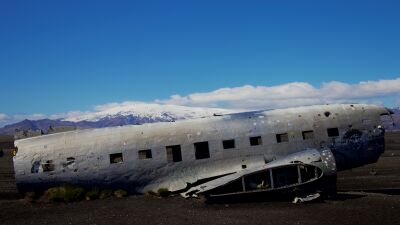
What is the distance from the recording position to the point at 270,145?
2266cm

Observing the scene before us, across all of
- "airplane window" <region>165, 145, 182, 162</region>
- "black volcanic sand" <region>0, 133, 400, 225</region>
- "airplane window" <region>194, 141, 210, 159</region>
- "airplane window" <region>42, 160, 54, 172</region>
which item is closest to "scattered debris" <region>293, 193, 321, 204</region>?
"black volcanic sand" <region>0, 133, 400, 225</region>

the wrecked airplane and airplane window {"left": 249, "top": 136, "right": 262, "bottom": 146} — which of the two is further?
airplane window {"left": 249, "top": 136, "right": 262, "bottom": 146}

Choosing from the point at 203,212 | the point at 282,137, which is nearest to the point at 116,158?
the point at 203,212

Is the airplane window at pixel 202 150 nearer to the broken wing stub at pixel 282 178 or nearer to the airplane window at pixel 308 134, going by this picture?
the broken wing stub at pixel 282 178

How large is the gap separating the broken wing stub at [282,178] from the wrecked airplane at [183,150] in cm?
200

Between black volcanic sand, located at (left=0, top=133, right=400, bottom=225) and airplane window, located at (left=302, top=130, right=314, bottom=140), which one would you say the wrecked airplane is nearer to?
airplane window, located at (left=302, top=130, right=314, bottom=140)

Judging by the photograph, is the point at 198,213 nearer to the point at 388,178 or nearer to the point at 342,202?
the point at 342,202

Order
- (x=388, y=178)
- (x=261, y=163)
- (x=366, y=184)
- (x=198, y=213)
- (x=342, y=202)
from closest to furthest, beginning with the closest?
(x=198, y=213)
(x=342, y=202)
(x=261, y=163)
(x=366, y=184)
(x=388, y=178)

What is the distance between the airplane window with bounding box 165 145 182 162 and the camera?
22.6m

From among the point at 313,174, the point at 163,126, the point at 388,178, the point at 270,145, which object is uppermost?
the point at 163,126

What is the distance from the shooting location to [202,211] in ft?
61.8

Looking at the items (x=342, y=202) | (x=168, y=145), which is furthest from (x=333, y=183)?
(x=168, y=145)

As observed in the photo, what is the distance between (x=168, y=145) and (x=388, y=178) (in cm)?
1863

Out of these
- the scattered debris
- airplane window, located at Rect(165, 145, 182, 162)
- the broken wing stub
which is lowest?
the scattered debris
